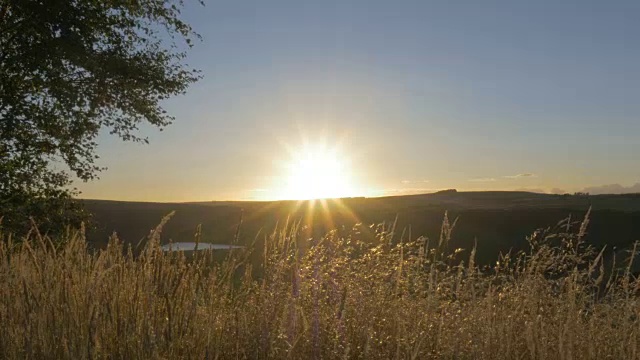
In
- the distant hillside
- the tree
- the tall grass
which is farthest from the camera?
the distant hillside

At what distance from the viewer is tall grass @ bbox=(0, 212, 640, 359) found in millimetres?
4707

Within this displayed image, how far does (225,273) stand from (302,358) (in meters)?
1.16

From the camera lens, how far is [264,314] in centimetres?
514

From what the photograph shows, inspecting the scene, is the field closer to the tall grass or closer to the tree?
the tall grass

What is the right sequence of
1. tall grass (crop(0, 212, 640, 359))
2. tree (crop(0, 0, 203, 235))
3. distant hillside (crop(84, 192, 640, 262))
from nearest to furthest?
tall grass (crop(0, 212, 640, 359)) → tree (crop(0, 0, 203, 235)) → distant hillside (crop(84, 192, 640, 262))

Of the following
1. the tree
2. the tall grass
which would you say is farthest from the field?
the tree

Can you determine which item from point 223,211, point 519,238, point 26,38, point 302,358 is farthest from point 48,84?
point 223,211

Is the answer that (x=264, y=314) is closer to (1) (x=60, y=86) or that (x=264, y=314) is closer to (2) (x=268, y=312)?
(2) (x=268, y=312)

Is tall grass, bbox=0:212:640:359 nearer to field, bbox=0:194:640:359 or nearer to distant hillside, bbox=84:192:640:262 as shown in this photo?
field, bbox=0:194:640:359

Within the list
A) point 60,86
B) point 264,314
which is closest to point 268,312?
point 264,314

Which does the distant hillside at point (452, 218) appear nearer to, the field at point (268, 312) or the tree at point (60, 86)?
the tree at point (60, 86)

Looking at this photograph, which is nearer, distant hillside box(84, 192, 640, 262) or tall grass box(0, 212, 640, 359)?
tall grass box(0, 212, 640, 359)

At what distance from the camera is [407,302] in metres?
6.57

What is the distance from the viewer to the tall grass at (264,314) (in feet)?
15.4
